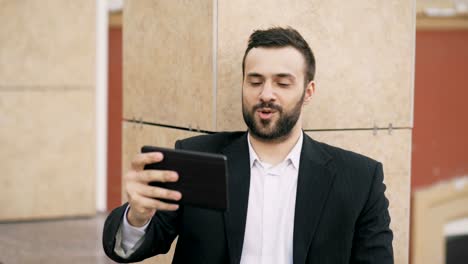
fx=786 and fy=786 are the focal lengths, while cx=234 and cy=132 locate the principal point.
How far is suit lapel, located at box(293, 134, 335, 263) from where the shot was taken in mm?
2770

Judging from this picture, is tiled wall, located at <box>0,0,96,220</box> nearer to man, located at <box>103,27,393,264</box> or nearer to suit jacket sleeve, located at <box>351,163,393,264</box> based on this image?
man, located at <box>103,27,393,264</box>

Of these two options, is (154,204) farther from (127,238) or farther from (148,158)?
(127,238)

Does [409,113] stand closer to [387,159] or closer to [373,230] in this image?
[387,159]

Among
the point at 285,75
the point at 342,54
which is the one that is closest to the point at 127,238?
the point at 285,75

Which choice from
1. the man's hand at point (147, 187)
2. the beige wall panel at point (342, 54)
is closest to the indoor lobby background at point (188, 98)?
the beige wall panel at point (342, 54)

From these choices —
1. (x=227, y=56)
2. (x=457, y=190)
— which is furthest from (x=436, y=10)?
(x=227, y=56)

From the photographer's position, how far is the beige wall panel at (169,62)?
3.36 m

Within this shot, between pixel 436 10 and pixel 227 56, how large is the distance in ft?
16.0

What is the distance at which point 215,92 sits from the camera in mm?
3285

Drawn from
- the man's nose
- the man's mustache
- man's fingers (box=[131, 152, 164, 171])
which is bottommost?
man's fingers (box=[131, 152, 164, 171])

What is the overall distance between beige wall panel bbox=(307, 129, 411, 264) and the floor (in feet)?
10.9

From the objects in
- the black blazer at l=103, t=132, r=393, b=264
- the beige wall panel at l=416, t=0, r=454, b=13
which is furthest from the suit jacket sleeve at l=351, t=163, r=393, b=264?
the beige wall panel at l=416, t=0, r=454, b=13

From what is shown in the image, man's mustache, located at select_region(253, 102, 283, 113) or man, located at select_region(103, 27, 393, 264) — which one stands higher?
man's mustache, located at select_region(253, 102, 283, 113)

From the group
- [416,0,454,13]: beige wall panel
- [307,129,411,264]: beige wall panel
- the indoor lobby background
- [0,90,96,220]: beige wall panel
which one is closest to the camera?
the indoor lobby background
